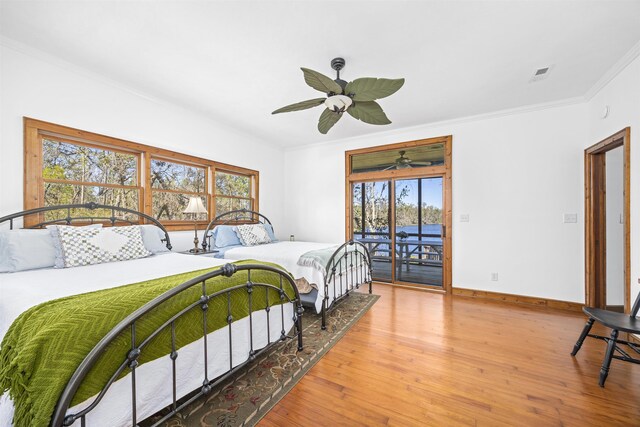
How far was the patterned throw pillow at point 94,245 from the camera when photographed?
2.23 meters

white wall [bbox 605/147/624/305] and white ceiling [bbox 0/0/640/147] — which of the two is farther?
white wall [bbox 605/147/624/305]

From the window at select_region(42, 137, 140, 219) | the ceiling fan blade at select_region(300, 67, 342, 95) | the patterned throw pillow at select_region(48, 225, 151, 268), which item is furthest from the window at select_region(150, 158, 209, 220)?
the ceiling fan blade at select_region(300, 67, 342, 95)

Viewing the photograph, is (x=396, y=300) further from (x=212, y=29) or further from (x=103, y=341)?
(x=212, y=29)

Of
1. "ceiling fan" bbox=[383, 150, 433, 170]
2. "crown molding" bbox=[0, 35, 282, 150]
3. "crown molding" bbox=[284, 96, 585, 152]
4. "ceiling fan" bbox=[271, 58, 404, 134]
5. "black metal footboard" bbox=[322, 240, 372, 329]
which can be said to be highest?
"crown molding" bbox=[0, 35, 282, 150]

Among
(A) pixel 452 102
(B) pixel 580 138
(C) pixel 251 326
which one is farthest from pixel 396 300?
(B) pixel 580 138

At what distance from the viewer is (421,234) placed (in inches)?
178

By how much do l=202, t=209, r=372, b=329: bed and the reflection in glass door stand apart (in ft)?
3.46

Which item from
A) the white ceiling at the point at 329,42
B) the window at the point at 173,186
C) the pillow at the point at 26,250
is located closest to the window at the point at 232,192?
the window at the point at 173,186

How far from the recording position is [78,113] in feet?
9.00

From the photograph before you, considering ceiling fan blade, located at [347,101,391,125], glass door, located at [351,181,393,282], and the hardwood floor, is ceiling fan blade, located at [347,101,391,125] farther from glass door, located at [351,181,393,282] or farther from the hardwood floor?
glass door, located at [351,181,393,282]

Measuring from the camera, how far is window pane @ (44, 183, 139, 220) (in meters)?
2.70

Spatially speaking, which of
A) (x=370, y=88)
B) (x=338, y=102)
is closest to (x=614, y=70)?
(x=370, y=88)

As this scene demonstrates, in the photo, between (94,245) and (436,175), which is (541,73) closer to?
(436,175)

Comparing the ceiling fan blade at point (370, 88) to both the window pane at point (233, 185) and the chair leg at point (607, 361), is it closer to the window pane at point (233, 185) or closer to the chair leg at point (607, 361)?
the chair leg at point (607, 361)
